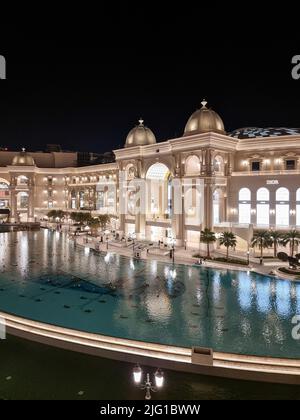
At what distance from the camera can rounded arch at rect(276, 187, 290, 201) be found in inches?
1751

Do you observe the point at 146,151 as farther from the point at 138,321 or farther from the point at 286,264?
the point at 138,321

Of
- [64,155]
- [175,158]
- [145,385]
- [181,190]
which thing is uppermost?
[64,155]

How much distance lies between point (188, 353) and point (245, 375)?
2665 mm

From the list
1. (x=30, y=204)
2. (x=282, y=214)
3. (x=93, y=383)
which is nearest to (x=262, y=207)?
(x=282, y=214)

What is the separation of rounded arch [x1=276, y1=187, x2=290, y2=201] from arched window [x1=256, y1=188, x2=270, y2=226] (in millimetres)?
1337

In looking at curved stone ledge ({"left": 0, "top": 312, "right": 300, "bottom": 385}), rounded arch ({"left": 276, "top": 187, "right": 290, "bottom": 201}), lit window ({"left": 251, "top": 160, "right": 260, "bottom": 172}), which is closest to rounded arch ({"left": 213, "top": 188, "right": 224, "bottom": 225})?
lit window ({"left": 251, "top": 160, "right": 260, "bottom": 172})

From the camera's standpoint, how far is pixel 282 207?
44750mm

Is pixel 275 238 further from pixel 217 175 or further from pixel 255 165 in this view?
pixel 255 165

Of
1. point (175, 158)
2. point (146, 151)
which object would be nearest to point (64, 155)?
point (146, 151)

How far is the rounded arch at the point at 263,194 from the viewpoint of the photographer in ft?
151

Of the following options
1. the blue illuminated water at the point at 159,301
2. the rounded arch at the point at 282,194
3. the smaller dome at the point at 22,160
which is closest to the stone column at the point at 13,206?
the smaller dome at the point at 22,160

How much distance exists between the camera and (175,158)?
1949 inches

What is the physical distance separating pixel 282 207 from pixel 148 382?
123ft

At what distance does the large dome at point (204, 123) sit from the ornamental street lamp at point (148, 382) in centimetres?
3803
